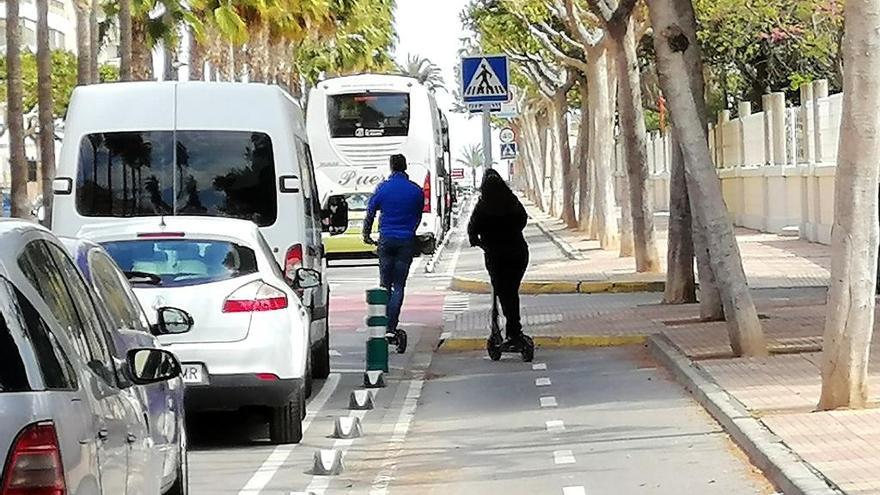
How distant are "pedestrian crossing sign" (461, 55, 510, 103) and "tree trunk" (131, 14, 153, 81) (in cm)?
2091

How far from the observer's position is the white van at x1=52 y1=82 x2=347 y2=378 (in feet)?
47.7

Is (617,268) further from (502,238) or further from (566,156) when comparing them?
(566,156)

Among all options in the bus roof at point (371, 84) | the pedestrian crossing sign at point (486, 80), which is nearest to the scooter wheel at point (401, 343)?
the pedestrian crossing sign at point (486, 80)

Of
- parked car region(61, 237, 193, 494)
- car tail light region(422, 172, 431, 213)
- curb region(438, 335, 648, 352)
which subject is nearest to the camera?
parked car region(61, 237, 193, 494)

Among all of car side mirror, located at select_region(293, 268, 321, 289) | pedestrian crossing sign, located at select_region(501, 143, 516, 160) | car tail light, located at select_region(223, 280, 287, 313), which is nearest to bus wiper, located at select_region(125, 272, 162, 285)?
car tail light, located at select_region(223, 280, 287, 313)

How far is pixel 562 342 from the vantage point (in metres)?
18.8

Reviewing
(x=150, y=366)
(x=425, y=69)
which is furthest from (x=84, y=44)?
(x=425, y=69)

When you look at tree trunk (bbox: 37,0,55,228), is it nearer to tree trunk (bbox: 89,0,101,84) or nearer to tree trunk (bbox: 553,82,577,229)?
tree trunk (bbox: 89,0,101,84)

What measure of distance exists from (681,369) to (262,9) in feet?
107

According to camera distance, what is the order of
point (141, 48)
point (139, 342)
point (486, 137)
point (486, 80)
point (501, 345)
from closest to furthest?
point (139, 342), point (501, 345), point (486, 80), point (486, 137), point (141, 48)

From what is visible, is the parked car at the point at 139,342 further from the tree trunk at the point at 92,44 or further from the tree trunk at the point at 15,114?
the tree trunk at the point at 92,44

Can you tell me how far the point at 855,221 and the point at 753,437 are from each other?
1.83m

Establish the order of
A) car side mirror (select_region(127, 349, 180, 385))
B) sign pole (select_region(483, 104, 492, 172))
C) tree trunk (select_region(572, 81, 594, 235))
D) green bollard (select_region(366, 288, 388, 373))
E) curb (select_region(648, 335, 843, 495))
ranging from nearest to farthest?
car side mirror (select_region(127, 349, 180, 385)), curb (select_region(648, 335, 843, 495)), green bollard (select_region(366, 288, 388, 373)), sign pole (select_region(483, 104, 492, 172)), tree trunk (select_region(572, 81, 594, 235))

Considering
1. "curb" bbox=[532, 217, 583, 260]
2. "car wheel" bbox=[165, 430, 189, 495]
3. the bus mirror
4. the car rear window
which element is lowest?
"car wheel" bbox=[165, 430, 189, 495]
